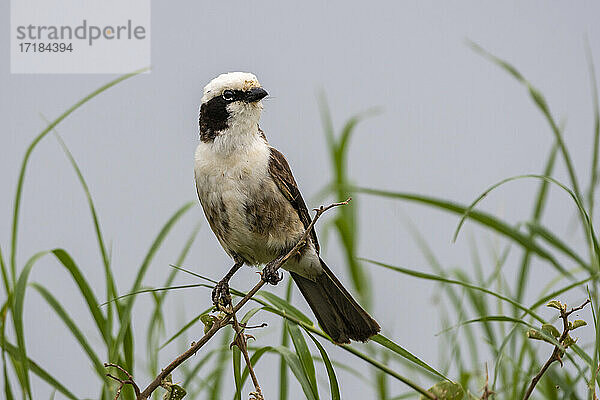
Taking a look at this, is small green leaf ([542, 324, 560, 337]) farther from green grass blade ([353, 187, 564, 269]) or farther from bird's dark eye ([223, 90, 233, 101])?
bird's dark eye ([223, 90, 233, 101])

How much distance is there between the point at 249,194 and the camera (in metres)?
0.98

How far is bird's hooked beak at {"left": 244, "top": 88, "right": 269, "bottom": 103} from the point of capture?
93 cm

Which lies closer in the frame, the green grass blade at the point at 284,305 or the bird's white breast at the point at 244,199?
the green grass blade at the point at 284,305

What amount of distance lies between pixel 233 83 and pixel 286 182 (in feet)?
0.54

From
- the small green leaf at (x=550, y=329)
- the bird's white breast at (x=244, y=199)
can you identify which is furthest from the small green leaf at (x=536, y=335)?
the bird's white breast at (x=244, y=199)

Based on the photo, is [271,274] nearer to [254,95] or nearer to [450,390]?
[254,95]

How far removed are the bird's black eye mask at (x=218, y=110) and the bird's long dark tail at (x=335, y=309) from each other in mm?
248

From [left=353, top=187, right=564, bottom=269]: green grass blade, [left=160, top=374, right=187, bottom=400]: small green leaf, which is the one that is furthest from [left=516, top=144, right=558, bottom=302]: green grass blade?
[left=160, top=374, right=187, bottom=400]: small green leaf

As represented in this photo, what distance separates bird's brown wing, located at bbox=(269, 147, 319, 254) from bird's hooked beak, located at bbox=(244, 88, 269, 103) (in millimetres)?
109

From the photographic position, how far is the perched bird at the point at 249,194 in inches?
38.1

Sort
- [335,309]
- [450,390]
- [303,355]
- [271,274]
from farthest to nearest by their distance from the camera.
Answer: [335,309] < [271,274] < [303,355] < [450,390]

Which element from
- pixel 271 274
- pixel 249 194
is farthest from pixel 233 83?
pixel 271 274

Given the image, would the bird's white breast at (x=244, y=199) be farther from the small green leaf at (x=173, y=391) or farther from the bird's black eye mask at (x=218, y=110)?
the small green leaf at (x=173, y=391)

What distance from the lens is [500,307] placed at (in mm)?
1149
